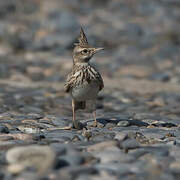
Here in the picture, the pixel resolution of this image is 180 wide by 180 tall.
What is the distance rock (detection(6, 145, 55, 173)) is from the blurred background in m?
4.53

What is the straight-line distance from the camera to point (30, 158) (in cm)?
486

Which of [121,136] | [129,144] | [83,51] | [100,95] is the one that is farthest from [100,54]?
[129,144]

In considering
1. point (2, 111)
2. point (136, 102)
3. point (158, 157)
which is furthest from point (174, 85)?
point (158, 157)

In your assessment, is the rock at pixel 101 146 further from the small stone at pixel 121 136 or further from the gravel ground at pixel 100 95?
the small stone at pixel 121 136

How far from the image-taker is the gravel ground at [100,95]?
4.95 metres

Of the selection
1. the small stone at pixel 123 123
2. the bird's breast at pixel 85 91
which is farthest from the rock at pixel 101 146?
the bird's breast at pixel 85 91

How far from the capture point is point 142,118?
29.9 feet

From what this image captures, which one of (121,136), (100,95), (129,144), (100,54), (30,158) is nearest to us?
(30,158)

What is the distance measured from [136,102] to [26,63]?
5.32m

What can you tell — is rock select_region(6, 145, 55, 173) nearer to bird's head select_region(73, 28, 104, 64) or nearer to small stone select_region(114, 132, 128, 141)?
small stone select_region(114, 132, 128, 141)

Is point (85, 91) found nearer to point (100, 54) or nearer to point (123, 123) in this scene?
point (123, 123)

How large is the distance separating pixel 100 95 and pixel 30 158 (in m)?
7.28

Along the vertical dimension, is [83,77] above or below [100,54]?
below

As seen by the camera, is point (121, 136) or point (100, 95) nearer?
point (121, 136)
